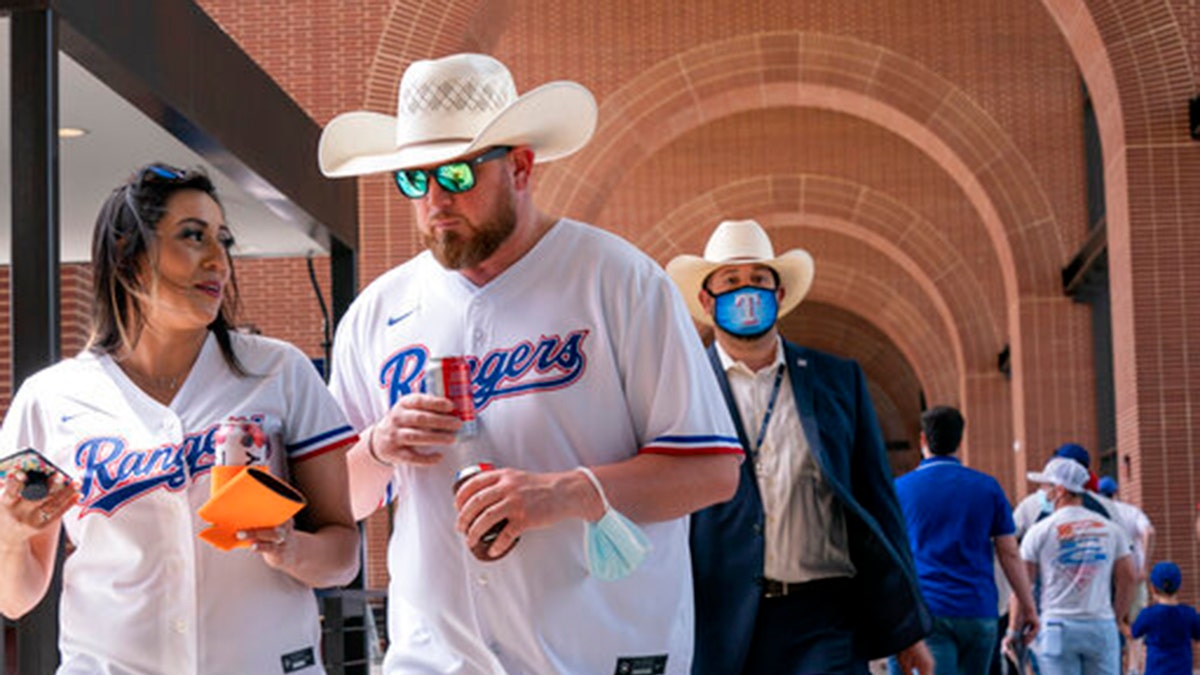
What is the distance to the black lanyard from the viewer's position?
6559 millimetres

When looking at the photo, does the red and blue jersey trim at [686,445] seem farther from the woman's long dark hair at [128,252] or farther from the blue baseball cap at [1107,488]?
the blue baseball cap at [1107,488]

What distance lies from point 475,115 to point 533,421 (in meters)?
0.66

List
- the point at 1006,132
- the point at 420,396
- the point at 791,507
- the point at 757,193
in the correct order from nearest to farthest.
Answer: the point at 420,396, the point at 791,507, the point at 1006,132, the point at 757,193

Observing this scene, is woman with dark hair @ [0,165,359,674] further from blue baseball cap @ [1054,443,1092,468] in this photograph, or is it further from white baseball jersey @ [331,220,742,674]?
blue baseball cap @ [1054,443,1092,468]

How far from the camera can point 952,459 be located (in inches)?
395

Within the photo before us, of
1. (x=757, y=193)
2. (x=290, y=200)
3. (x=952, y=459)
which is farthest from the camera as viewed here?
(x=757, y=193)

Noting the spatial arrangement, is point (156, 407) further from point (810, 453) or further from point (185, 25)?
point (185, 25)

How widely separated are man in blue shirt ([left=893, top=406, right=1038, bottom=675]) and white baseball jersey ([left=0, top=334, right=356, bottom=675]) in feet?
20.0

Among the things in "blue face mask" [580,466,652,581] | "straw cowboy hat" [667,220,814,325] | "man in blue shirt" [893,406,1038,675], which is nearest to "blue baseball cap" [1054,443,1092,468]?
"man in blue shirt" [893,406,1038,675]

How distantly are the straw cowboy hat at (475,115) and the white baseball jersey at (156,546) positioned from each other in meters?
0.62

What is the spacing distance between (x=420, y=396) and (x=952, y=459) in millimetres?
6601

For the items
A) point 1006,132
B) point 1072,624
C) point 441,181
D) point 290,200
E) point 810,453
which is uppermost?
point 1006,132

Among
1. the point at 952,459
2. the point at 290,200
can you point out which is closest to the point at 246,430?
the point at 290,200

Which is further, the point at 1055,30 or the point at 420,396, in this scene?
the point at 1055,30
